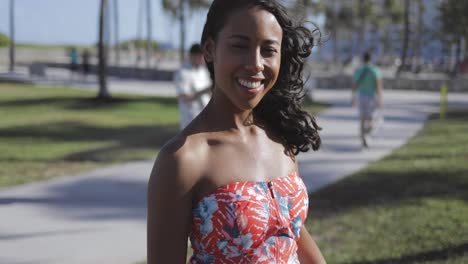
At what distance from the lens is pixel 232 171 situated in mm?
1615

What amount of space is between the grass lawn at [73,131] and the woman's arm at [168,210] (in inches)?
281

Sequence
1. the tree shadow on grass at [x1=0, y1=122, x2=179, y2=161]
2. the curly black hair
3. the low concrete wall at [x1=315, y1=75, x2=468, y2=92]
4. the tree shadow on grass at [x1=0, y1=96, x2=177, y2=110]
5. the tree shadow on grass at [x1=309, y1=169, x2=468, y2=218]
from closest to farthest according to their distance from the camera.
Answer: the curly black hair < the tree shadow on grass at [x1=309, y1=169, x2=468, y2=218] < the tree shadow on grass at [x1=0, y1=122, x2=179, y2=161] < the tree shadow on grass at [x1=0, y1=96, x2=177, y2=110] < the low concrete wall at [x1=315, y1=75, x2=468, y2=92]

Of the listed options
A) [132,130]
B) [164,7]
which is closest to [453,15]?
[132,130]

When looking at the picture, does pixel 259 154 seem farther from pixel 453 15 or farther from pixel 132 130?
pixel 453 15

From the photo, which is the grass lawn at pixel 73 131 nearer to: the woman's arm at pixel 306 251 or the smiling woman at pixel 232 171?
the woman's arm at pixel 306 251

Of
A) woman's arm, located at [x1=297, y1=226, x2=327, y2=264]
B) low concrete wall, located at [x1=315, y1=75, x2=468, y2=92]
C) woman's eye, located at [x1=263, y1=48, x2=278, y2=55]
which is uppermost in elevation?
woman's eye, located at [x1=263, y1=48, x2=278, y2=55]

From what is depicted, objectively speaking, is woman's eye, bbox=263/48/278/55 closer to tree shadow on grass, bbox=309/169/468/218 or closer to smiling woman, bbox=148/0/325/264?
smiling woman, bbox=148/0/325/264

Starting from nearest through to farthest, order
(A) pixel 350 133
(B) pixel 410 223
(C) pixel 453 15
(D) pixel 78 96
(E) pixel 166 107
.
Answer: (B) pixel 410 223, (A) pixel 350 133, (E) pixel 166 107, (D) pixel 78 96, (C) pixel 453 15

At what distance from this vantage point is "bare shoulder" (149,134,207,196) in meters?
1.49

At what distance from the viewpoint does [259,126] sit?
1854 mm

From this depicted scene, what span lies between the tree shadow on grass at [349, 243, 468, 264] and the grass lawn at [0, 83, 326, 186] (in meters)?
3.53

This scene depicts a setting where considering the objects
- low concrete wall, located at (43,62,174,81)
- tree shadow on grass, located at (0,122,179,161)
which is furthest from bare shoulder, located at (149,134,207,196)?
low concrete wall, located at (43,62,174,81)

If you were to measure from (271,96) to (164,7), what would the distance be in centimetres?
9125

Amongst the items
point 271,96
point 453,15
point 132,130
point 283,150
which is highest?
point 453,15
